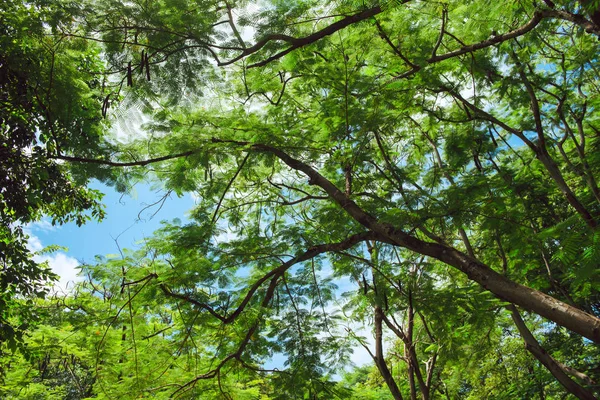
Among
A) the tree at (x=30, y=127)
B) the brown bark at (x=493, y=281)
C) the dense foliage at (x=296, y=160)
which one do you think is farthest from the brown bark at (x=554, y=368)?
the tree at (x=30, y=127)

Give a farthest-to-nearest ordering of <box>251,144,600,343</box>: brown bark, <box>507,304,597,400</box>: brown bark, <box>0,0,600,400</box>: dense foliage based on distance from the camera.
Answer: <box>507,304,597,400</box>: brown bark
<box>0,0,600,400</box>: dense foliage
<box>251,144,600,343</box>: brown bark

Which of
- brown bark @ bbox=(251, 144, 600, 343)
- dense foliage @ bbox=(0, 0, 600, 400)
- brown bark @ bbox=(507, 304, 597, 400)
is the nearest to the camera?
brown bark @ bbox=(251, 144, 600, 343)

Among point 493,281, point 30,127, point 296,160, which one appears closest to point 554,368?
point 493,281

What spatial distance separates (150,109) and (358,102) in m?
2.54

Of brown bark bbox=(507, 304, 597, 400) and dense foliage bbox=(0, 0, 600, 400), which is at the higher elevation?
dense foliage bbox=(0, 0, 600, 400)

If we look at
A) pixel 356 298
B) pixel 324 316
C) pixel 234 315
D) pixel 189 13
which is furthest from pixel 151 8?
pixel 356 298

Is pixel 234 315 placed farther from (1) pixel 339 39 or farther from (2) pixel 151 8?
(1) pixel 339 39

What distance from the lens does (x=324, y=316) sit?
18.5ft

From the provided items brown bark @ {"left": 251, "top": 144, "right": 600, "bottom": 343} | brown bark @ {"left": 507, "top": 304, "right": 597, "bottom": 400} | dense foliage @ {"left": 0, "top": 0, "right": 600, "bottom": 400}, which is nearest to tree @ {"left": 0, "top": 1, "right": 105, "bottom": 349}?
dense foliage @ {"left": 0, "top": 0, "right": 600, "bottom": 400}

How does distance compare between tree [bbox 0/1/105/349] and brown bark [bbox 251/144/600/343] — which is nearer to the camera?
brown bark [bbox 251/144/600/343]

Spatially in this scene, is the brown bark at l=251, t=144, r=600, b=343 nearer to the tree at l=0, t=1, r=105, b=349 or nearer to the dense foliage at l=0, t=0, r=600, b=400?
the dense foliage at l=0, t=0, r=600, b=400

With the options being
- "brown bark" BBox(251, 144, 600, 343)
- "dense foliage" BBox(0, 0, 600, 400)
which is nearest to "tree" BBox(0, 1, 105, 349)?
"dense foliage" BBox(0, 0, 600, 400)

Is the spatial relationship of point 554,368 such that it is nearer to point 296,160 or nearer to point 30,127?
point 296,160

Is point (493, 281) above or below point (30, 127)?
below
